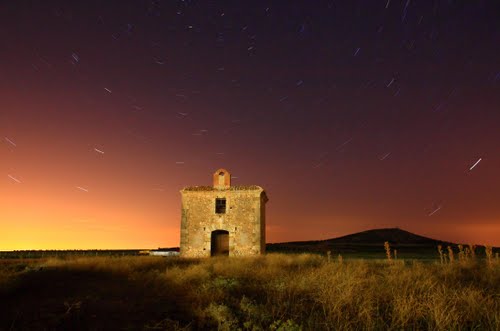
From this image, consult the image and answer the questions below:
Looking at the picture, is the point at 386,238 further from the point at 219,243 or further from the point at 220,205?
the point at 220,205

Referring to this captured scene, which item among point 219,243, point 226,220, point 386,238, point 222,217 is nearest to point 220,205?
point 222,217

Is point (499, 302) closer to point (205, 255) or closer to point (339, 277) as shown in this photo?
point (339, 277)

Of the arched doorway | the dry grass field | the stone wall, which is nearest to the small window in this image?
the stone wall

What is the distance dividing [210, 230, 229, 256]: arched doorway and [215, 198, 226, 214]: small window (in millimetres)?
1480

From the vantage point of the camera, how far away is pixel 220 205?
74.6ft

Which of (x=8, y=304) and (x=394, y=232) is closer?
(x=8, y=304)

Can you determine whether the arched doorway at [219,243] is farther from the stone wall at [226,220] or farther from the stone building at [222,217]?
the stone wall at [226,220]

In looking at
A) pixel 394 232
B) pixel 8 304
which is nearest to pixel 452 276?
pixel 8 304

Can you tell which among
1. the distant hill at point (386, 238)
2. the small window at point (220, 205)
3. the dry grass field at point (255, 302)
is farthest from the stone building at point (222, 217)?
the distant hill at point (386, 238)

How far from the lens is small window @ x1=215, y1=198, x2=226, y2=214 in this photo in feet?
74.2

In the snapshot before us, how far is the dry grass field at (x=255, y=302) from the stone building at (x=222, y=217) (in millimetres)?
10804

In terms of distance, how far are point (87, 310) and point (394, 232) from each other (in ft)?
177

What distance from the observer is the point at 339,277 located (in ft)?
24.9

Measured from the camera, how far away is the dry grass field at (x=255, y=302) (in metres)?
5.05
